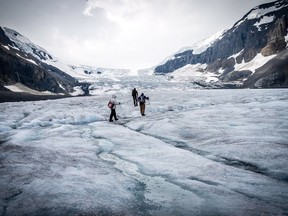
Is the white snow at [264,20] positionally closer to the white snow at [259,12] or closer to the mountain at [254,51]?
the mountain at [254,51]

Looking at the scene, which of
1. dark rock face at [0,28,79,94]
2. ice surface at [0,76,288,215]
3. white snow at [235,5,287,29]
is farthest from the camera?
white snow at [235,5,287,29]

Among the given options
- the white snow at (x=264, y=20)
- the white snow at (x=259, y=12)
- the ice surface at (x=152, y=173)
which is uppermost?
the white snow at (x=259, y=12)

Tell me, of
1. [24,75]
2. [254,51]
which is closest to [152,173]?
[24,75]

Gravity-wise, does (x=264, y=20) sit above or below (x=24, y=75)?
above

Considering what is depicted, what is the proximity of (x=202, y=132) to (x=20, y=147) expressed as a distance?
6446 millimetres

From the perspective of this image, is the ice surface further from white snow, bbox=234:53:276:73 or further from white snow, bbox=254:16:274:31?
white snow, bbox=254:16:274:31

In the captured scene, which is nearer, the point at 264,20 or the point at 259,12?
the point at 264,20

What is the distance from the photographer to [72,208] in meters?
3.69

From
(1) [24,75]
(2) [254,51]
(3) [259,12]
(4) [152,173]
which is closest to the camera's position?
(4) [152,173]

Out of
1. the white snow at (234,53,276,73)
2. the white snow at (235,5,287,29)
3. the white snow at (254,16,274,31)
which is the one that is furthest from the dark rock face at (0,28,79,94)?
the white snow at (235,5,287,29)

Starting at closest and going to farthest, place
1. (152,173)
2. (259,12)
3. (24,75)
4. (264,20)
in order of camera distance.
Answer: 1. (152,173)
2. (24,75)
3. (264,20)
4. (259,12)

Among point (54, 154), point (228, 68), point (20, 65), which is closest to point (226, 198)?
point (54, 154)

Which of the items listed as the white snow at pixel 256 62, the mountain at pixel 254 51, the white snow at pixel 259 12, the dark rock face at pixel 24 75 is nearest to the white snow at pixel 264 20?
the mountain at pixel 254 51

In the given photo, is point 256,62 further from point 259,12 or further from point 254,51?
point 259,12
